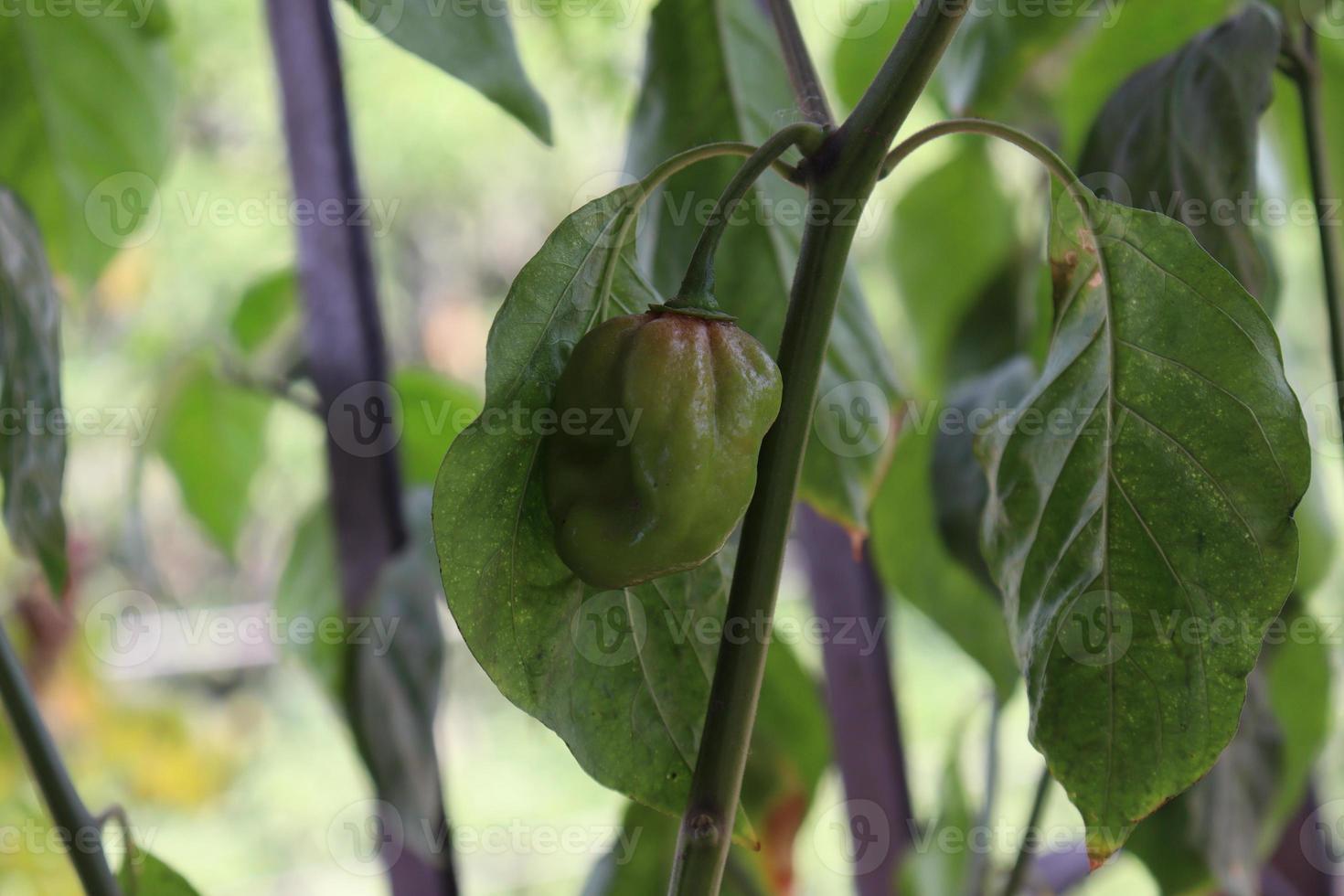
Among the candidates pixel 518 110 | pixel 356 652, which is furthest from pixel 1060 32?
pixel 356 652

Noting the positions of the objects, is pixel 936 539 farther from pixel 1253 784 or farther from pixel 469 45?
pixel 469 45

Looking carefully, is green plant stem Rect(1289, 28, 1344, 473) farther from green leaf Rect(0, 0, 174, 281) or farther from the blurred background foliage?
green leaf Rect(0, 0, 174, 281)

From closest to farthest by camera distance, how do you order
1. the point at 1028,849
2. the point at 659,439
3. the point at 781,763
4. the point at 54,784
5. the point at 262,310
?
the point at 659,439 < the point at 54,784 < the point at 1028,849 < the point at 781,763 < the point at 262,310

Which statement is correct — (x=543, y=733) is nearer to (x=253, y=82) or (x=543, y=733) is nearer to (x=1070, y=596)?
(x=253, y=82)

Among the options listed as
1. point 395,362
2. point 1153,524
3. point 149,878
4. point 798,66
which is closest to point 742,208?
point 798,66

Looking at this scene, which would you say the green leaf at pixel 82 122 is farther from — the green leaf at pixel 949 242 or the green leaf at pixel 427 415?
the green leaf at pixel 949 242

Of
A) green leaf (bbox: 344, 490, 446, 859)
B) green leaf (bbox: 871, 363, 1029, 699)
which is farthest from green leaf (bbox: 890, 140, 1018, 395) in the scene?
green leaf (bbox: 344, 490, 446, 859)

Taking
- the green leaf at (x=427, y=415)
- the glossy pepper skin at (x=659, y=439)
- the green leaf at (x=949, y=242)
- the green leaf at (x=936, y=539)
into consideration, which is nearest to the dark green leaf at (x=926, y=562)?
the green leaf at (x=936, y=539)

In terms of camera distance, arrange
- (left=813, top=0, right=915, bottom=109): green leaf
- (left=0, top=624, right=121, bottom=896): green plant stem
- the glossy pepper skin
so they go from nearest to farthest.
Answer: the glossy pepper skin
(left=0, top=624, right=121, bottom=896): green plant stem
(left=813, top=0, right=915, bottom=109): green leaf
